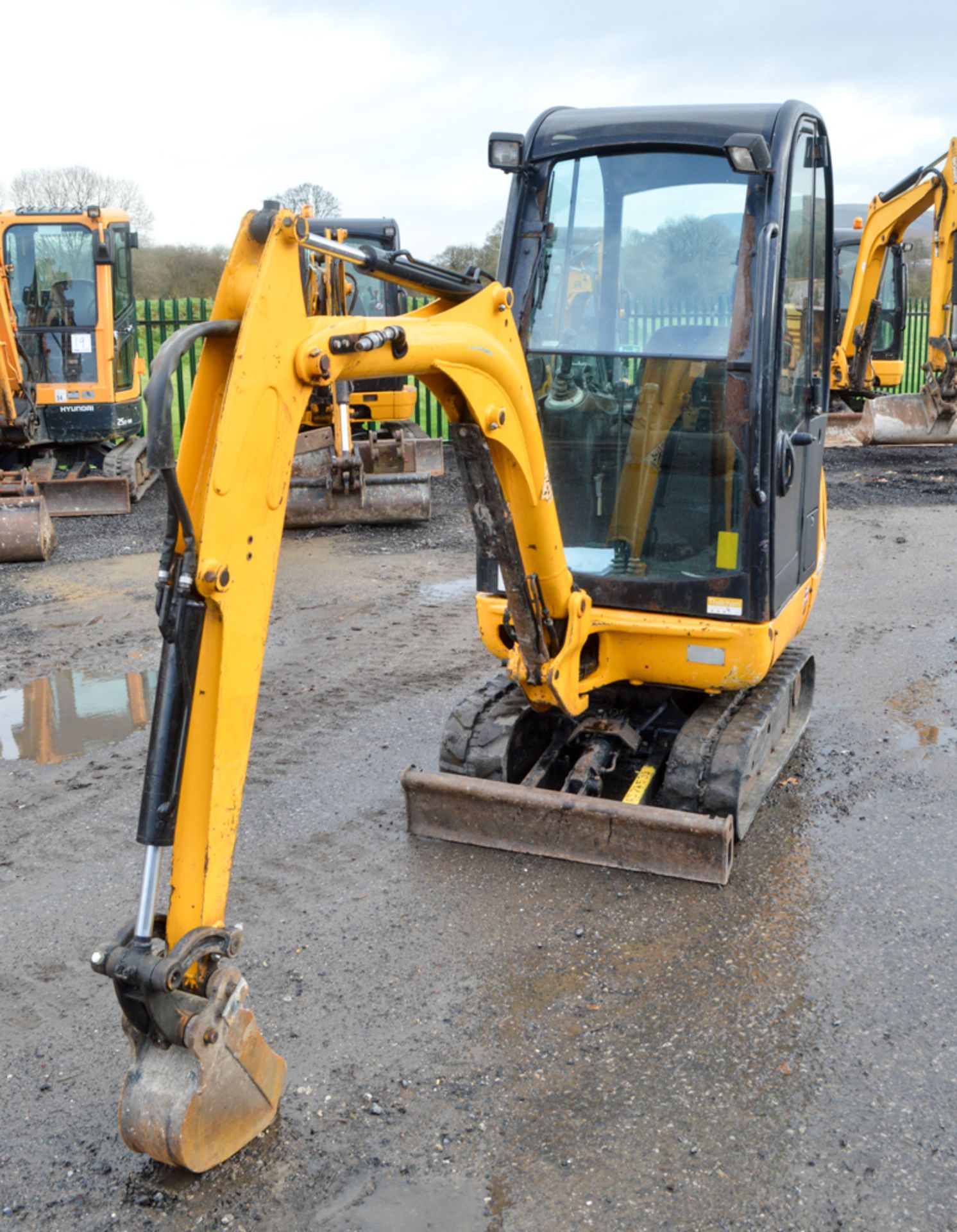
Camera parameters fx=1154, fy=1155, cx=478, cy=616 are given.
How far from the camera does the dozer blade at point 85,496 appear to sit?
37.6 ft

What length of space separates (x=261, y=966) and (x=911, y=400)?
13.2 meters

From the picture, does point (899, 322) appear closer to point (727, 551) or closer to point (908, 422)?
point (908, 422)

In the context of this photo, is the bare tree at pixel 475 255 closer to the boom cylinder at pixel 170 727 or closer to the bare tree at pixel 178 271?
the bare tree at pixel 178 271

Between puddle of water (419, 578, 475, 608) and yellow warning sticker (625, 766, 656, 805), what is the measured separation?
368 cm

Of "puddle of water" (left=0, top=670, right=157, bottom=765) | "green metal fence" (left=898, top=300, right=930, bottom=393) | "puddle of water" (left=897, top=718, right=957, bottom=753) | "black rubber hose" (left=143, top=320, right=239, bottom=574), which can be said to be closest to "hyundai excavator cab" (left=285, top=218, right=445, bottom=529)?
"puddle of water" (left=0, top=670, right=157, bottom=765)

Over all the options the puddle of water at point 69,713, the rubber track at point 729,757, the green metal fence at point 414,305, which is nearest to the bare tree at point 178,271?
the green metal fence at point 414,305

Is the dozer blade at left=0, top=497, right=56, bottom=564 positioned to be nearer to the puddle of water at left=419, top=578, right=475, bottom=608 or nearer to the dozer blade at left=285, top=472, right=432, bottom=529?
the dozer blade at left=285, top=472, right=432, bottom=529

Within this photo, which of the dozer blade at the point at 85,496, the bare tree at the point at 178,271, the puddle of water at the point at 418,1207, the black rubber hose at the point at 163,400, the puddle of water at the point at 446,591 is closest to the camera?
the black rubber hose at the point at 163,400

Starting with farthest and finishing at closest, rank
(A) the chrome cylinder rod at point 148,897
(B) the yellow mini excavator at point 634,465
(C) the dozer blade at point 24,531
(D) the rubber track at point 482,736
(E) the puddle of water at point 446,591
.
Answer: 1. (C) the dozer blade at point 24,531
2. (E) the puddle of water at point 446,591
3. (D) the rubber track at point 482,736
4. (B) the yellow mini excavator at point 634,465
5. (A) the chrome cylinder rod at point 148,897

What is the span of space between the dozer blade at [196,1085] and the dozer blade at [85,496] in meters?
9.35

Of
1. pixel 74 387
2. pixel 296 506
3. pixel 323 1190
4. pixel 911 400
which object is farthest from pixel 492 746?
pixel 911 400

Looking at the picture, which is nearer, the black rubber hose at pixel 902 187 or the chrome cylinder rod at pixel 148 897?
the chrome cylinder rod at pixel 148 897

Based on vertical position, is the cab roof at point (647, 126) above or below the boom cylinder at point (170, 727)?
above

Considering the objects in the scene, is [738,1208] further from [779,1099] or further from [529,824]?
[529,824]
